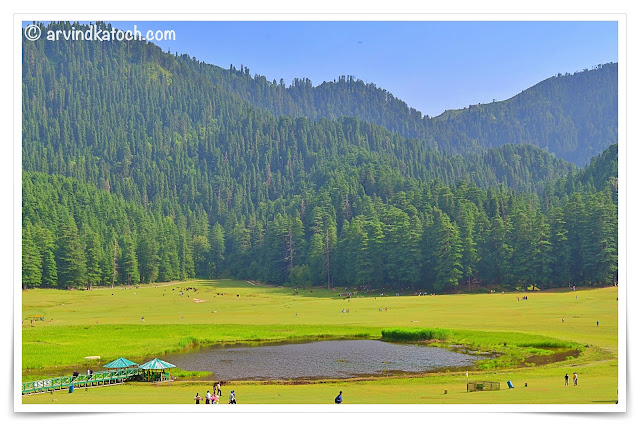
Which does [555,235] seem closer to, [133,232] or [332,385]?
[332,385]

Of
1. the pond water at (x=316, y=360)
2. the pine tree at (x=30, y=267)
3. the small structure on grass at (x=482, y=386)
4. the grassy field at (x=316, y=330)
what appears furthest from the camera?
the pine tree at (x=30, y=267)

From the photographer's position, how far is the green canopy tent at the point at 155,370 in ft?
155

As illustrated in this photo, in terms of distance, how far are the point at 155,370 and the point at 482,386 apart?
22895 millimetres

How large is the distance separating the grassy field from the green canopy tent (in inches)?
78.5

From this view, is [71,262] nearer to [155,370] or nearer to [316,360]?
[316,360]

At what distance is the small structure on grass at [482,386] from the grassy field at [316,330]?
56cm

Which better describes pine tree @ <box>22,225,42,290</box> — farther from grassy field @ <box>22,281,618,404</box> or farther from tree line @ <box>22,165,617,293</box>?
grassy field @ <box>22,281,618,404</box>

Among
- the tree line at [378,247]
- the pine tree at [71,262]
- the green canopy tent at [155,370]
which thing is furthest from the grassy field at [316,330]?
the tree line at [378,247]

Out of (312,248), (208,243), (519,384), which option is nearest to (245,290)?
(312,248)

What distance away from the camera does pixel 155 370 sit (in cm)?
4878

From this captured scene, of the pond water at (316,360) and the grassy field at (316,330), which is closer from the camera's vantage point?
the grassy field at (316,330)

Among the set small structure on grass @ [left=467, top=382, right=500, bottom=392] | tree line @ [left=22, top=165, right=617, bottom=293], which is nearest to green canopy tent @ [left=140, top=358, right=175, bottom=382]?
small structure on grass @ [left=467, top=382, right=500, bottom=392]

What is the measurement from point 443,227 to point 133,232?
328 feet

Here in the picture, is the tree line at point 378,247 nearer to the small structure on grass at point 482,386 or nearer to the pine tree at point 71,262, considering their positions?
the pine tree at point 71,262
